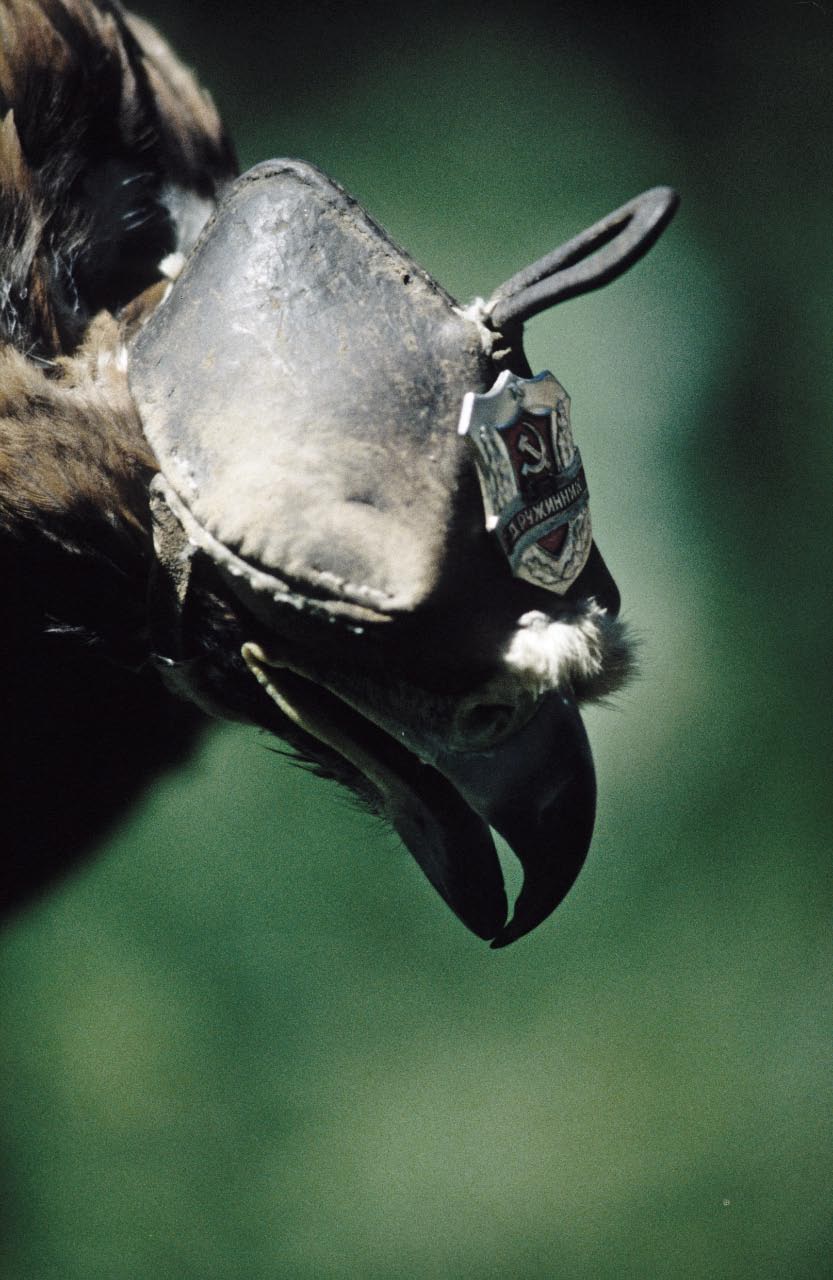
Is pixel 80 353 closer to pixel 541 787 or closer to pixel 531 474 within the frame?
pixel 531 474

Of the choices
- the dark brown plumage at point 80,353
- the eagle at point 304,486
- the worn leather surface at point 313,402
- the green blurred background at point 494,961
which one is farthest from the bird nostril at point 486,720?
the green blurred background at point 494,961

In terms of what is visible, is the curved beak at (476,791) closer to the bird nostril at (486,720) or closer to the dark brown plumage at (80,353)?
the bird nostril at (486,720)

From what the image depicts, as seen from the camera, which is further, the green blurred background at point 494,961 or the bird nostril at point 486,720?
the green blurred background at point 494,961

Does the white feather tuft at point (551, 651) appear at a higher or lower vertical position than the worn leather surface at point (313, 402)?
lower

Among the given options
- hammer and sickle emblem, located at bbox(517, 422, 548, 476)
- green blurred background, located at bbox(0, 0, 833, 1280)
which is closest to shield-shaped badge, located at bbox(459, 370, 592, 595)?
hammer and sickle emblem, located at bbox(517, 422, 548, 476)

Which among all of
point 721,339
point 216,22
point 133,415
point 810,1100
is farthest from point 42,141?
point 810,1100

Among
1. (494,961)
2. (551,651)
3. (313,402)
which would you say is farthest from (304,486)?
(494,961)

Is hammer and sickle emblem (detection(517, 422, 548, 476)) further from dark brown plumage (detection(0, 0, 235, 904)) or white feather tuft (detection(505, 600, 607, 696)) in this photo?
dark brown plumage (detection(0, 0, 235, 904))
